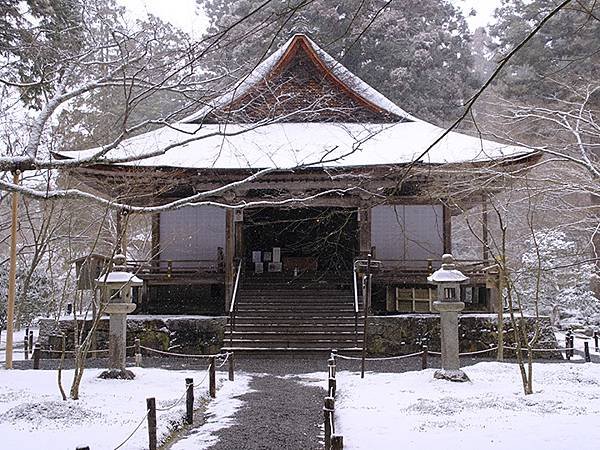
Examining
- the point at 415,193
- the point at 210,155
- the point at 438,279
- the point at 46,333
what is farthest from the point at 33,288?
the point at 438,279

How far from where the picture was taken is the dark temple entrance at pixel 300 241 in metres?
21.8

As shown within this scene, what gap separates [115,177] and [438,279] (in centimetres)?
1002

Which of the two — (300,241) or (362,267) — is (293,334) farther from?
(300,241)

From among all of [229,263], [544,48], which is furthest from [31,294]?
[544,48]

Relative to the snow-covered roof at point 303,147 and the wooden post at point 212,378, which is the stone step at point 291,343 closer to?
the snow-covered roof at point 303,147

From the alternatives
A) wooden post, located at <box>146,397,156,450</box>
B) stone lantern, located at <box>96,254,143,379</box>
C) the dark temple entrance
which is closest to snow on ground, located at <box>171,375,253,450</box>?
wooden post, located at <box>146,397,156,450</box>

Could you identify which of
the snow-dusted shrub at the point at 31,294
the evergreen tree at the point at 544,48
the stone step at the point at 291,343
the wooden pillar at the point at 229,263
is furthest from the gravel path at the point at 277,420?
the evergreen tree at the point at 544,48

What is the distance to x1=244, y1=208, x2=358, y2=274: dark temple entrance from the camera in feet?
71.7

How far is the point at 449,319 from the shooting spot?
455 inches

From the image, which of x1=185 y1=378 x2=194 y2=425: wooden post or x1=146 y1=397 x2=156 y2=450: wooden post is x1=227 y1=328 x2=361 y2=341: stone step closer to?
x1=185 y1=378 x2=194 y2=425: wooden post

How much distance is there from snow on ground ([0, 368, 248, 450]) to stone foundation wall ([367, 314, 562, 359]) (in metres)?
5.19

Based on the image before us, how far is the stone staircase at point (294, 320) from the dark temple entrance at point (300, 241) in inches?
110

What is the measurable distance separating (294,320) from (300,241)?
633cm

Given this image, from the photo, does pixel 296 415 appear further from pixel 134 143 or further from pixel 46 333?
pixel 134 143
